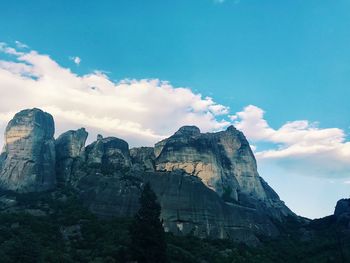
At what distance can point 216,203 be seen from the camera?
4759 inches

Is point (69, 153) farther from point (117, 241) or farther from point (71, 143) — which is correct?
point (117, 241)

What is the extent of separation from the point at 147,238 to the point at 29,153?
78.1 meters

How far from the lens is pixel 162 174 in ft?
405

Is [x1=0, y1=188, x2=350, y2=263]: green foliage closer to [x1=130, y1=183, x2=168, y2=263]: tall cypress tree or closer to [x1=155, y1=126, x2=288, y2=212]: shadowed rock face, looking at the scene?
[x1=130, y1=183, x2=168, y2=263]: tall cypress tree

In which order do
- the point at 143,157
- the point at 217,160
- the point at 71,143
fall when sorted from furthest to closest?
1. the point at 217,160
2. the point at 143,157
3. the point at 71,143

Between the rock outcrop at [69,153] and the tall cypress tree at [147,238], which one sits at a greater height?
the rock outcrop at [69,153]

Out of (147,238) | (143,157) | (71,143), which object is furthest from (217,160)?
(147,238)

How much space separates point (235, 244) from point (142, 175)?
32005mm

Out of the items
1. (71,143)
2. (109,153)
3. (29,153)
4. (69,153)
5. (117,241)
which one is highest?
(71,143)

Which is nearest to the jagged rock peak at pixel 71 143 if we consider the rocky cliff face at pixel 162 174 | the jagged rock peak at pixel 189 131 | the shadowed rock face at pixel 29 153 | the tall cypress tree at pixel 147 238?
the rocky cliff face at pixel 162 174

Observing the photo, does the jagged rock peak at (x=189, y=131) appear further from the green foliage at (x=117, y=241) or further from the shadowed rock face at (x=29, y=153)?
the green foliage at (x=117, y=241)

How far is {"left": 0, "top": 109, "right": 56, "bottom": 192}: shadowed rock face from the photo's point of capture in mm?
122188

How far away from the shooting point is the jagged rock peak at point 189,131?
15288 centimetres

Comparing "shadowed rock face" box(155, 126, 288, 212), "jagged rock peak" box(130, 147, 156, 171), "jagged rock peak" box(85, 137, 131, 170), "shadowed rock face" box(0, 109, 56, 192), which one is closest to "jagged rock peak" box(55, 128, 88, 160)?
"jagged rock peak" box(85, 137, 131, 170)
